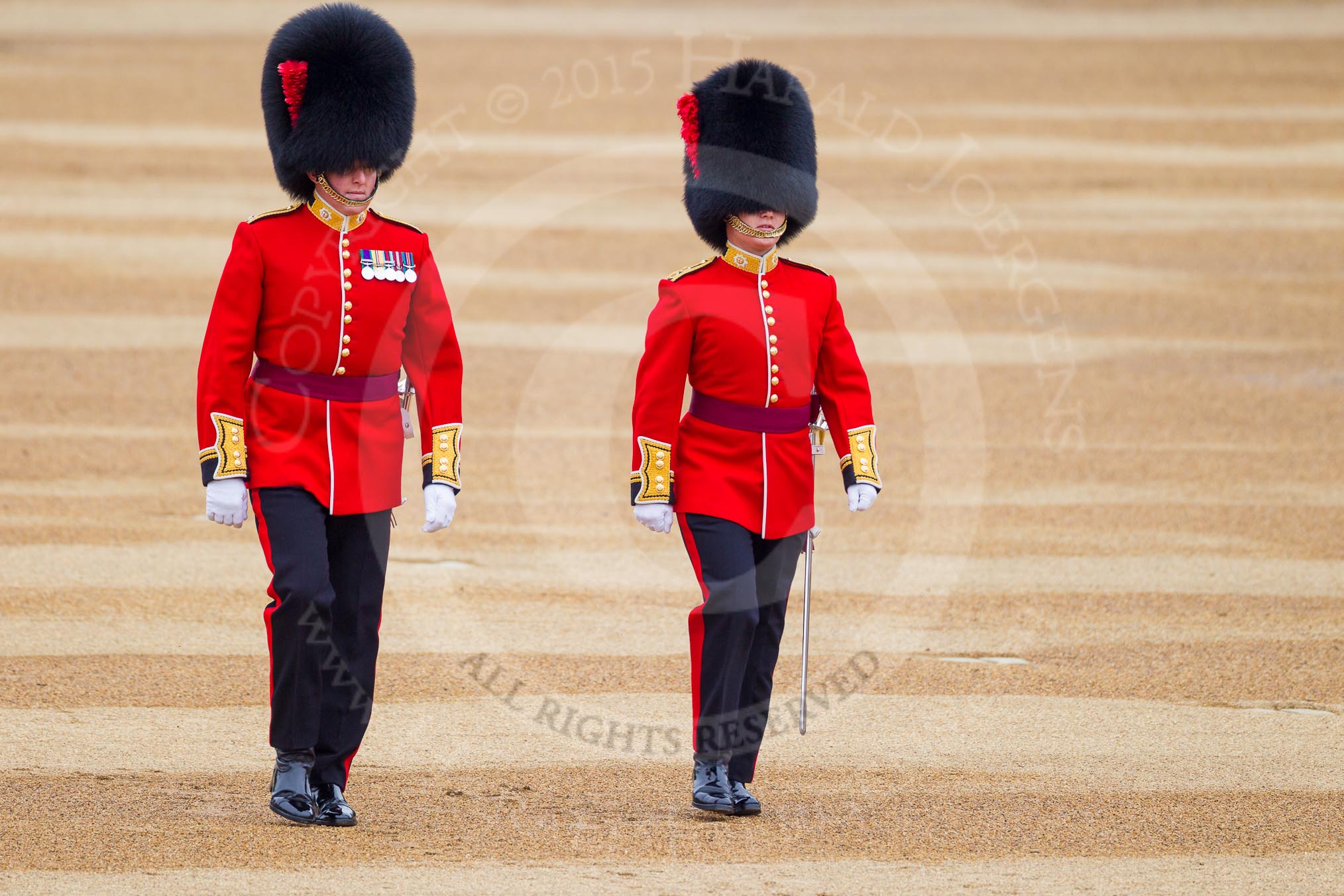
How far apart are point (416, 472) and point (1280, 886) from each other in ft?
18.6

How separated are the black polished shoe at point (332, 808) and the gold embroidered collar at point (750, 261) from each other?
1.50m

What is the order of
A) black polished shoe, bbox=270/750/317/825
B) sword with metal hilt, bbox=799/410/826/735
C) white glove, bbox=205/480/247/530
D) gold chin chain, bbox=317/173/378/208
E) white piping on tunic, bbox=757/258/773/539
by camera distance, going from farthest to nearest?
sword with metal hilt, bbox=799/410/826/735 < white piping on tunic, bbox=757/258/773/539 < gold chin chain, bbox=317/173/378/208 < black polished shoe, bbox=270/750/317/825 < white glove, bbox=205/480/247/530

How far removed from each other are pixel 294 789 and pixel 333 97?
1.54m

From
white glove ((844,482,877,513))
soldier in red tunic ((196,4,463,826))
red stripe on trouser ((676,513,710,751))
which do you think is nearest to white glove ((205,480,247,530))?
soldier in red tunic ((196,4,463,826))

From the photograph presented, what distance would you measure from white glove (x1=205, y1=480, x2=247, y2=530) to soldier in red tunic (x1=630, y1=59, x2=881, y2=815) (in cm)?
87

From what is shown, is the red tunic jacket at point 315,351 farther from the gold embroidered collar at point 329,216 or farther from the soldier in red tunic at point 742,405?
the soldier in red tunic at point 742,405

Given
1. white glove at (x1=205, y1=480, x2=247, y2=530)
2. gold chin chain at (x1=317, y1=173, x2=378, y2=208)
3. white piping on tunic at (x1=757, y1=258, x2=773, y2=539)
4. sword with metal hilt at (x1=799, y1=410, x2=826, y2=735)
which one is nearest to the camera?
white glove at (x1=205, y1=480, x2=247, y2=530)

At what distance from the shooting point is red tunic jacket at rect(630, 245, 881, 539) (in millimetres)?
4195

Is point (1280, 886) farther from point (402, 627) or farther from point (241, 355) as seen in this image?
point (402, 627)

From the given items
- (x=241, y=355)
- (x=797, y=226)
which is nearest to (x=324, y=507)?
(x=241, y=355)

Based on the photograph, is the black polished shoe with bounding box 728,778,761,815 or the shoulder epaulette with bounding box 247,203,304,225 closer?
the shoulder epaulette with bounding box 247,203,304,225

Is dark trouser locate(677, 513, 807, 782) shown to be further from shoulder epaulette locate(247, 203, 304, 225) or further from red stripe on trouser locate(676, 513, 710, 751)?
shoulder epaulette locate(247, 203, 304, 225)

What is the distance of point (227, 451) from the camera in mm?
3941

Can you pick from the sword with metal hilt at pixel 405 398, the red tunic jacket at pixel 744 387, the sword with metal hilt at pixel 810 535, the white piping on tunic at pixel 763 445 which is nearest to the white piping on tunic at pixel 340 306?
the sword with metal hilt at pixel 405 398
